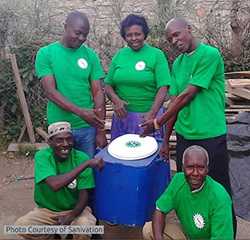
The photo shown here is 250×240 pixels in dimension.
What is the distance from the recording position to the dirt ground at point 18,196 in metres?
4.42

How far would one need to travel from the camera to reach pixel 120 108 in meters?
4.11

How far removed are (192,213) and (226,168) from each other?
2.16ft

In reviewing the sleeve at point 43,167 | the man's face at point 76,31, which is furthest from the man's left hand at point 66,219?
the man's face at point 76,31

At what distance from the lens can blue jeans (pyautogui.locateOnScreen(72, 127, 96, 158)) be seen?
164 inches

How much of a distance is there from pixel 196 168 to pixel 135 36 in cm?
130

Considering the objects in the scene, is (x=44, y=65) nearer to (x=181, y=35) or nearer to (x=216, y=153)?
(x=181, y=35)

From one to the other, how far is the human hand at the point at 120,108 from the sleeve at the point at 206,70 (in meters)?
0.76

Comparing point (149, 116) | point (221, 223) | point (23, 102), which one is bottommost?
point (23, 102)

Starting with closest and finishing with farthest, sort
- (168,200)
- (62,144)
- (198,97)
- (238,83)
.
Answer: (168,200), (198,97), (62,144), (238,83)

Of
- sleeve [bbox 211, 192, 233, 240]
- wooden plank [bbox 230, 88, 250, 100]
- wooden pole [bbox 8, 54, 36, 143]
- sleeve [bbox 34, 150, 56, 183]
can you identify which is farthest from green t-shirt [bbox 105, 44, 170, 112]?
wooden pole [bbox 8, 54, 36, 143]

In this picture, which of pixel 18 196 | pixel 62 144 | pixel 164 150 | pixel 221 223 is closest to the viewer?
pixel 221 223

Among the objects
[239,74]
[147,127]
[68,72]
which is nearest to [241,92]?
[239,74]

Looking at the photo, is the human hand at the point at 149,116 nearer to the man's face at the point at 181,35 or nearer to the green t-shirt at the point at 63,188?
the green t-shirt at the point at 63,188

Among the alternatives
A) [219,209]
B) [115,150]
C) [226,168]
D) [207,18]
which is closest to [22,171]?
[115,150]
